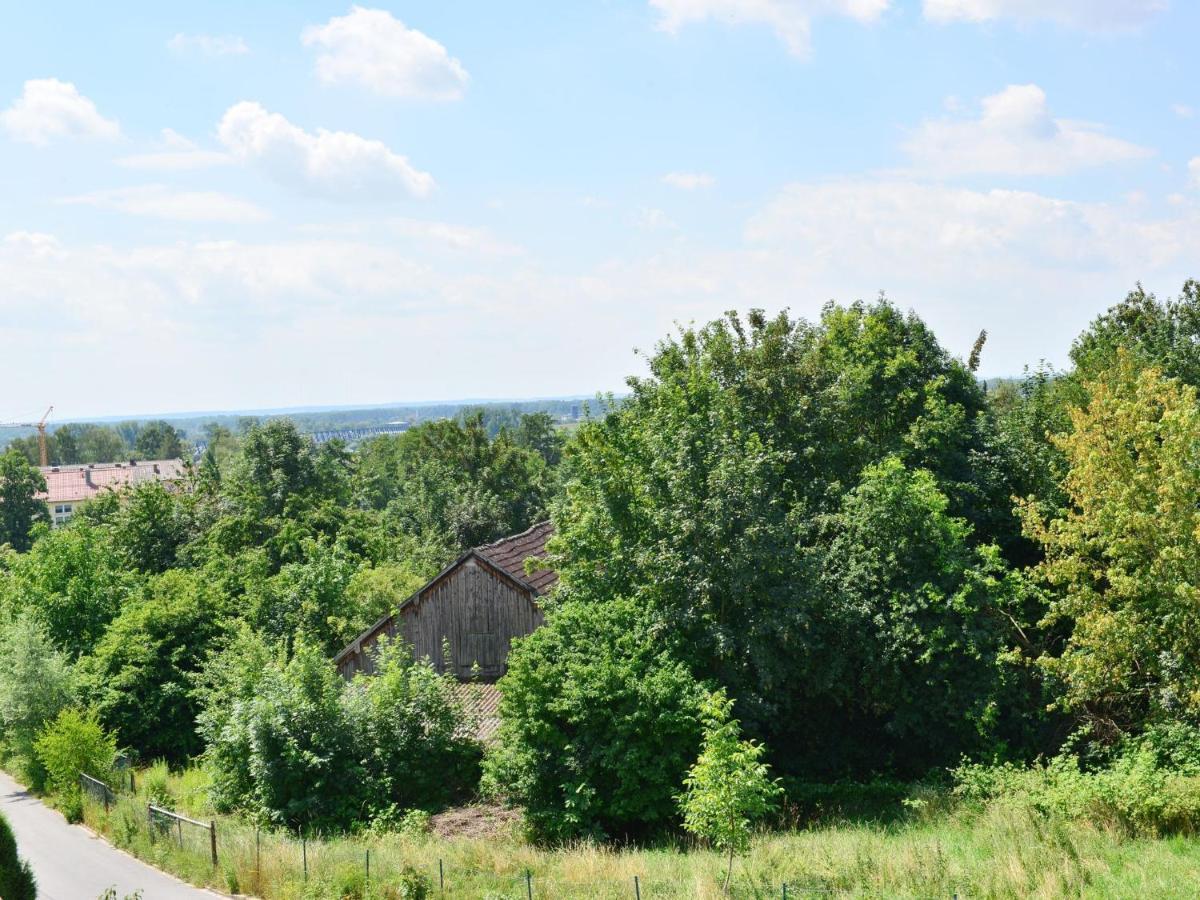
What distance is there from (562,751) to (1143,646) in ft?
39.5

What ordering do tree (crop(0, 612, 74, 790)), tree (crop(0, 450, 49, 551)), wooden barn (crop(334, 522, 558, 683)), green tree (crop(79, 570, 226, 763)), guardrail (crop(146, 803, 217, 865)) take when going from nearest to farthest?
guardrail (crop(146, 803, 217, 865)) < wooden barn (crop(334, 522, 558, 683)) < tree (crop(0, 612, 74, 790)) < green tree (crop(79, 570, 226, 763)) < tree (crop(0, 450, 49, 551))

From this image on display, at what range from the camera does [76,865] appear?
21891 mm

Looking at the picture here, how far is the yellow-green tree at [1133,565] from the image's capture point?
20.6m

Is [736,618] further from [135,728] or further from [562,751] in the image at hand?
[135,728]

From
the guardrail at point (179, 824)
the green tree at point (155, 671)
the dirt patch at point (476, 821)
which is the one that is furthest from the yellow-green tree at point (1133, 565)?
the green tree at point (155, 671)

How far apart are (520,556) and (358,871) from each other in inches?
592

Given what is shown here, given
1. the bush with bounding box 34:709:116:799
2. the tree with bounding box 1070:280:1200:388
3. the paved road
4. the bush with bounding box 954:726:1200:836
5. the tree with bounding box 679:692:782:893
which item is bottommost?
the paved road

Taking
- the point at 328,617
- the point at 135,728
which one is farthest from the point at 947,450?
the point at 135,728

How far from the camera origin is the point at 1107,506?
21.3 meters

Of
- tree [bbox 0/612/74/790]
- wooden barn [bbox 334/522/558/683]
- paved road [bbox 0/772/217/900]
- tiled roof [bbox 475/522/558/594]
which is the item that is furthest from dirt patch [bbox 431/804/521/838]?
tree [bbox 0/612/74/790]

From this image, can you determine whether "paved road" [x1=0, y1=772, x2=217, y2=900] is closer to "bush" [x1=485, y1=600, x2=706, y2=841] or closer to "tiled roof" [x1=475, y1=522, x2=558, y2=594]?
"bush" [x1=485, y1=600, x2=706, y2=841]

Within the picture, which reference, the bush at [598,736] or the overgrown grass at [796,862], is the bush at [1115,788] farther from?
the bush at [598,736]

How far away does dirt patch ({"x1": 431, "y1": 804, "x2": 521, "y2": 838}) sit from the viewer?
22062 mm

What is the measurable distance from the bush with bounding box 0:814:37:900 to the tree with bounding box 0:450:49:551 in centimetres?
9245
